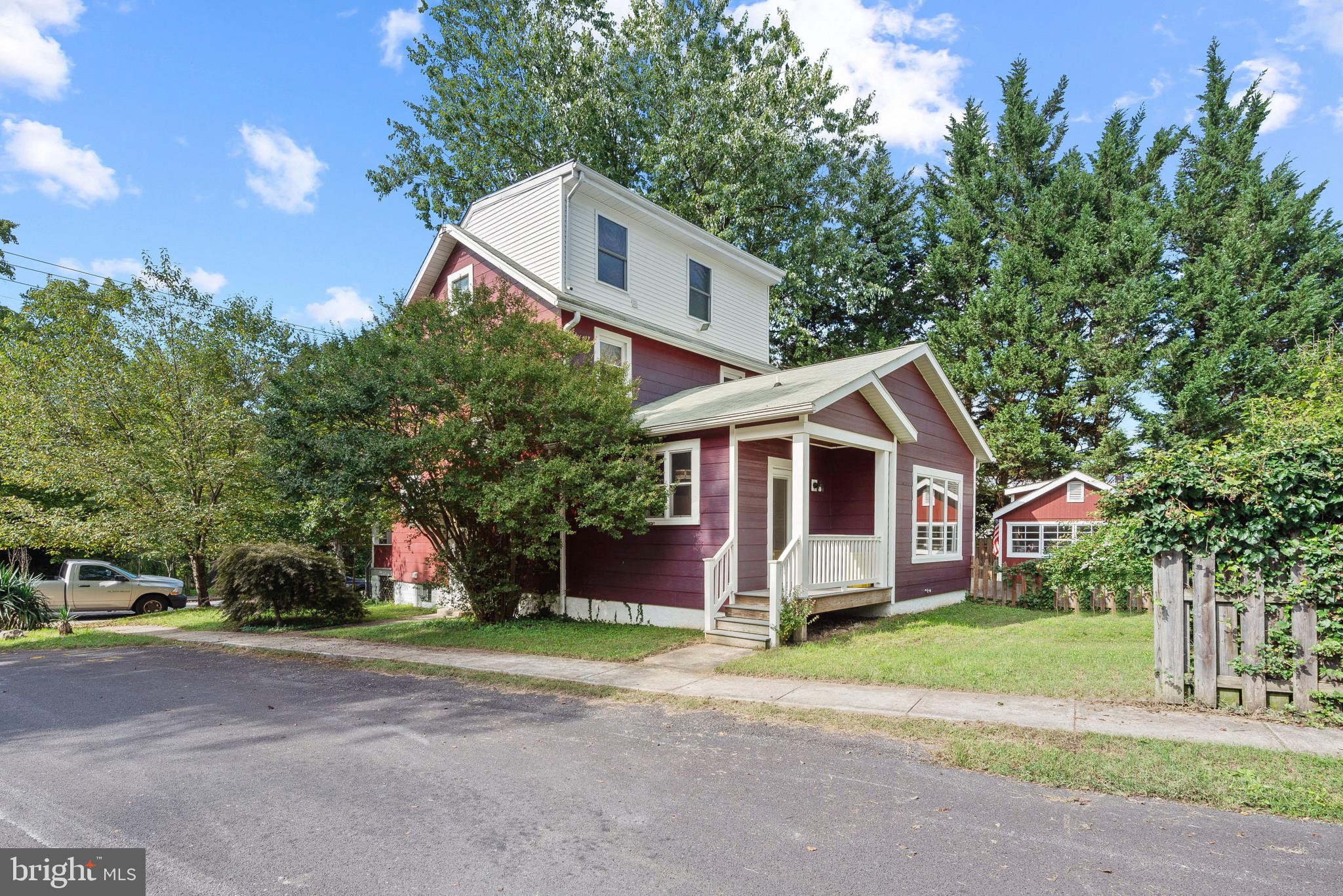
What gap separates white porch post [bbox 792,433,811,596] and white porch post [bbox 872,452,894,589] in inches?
115

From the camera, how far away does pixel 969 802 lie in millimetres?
4238

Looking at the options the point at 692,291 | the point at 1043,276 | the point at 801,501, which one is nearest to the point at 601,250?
the point at 692,291

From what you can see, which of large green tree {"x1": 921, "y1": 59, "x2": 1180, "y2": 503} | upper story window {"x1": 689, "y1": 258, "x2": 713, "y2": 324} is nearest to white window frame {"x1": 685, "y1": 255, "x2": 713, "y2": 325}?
upper story window {"x1": 689, "y1": 258, "x2": 713, "y2": 324}

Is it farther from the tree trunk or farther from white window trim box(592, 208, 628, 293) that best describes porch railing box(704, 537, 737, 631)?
the tree trunk

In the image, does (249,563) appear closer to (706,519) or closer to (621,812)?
(706,519)

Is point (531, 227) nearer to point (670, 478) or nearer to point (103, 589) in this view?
point (670, 478)

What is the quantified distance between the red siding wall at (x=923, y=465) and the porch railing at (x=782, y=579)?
3998 millimetres

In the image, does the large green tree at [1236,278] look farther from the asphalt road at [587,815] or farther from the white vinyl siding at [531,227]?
the asphalt road at [587,815]

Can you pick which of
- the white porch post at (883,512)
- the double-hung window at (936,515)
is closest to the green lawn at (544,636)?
the white porch post at (883,512)

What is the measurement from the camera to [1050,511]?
23.3 m

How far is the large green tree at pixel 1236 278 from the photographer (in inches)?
890

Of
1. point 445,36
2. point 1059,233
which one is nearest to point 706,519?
point 1059,233

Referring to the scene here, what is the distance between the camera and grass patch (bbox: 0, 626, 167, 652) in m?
12.1

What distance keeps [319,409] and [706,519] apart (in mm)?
6421
